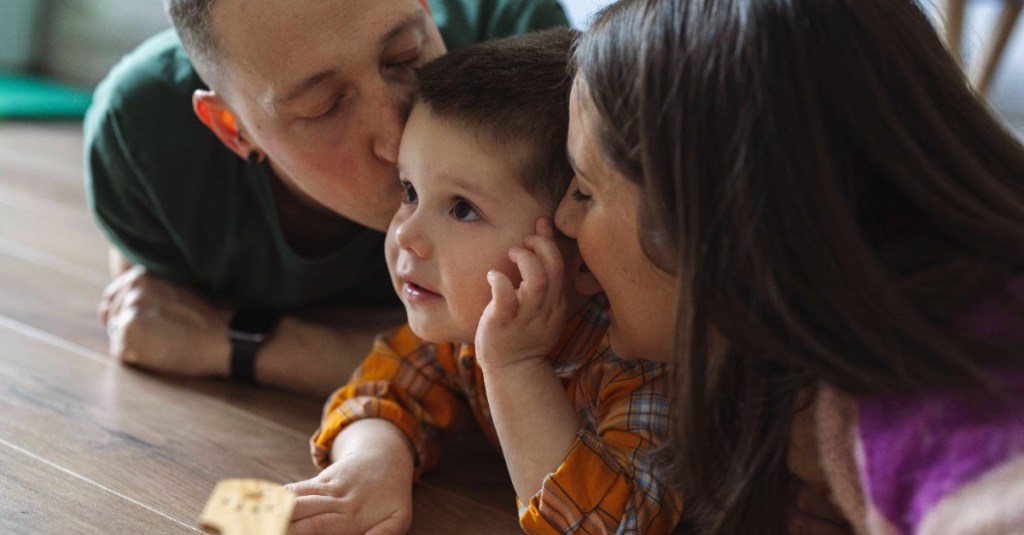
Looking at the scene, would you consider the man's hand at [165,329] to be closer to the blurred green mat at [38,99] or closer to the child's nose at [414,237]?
the child's nose at [414,237]

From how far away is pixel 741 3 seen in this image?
0.85 m

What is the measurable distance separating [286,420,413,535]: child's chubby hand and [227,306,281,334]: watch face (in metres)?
0.41

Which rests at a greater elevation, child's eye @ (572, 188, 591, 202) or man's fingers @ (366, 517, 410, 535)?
child's eye @ (572, 188, 591, 202)

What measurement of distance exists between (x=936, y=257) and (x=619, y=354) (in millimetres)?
299

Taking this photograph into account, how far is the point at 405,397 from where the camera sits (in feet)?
3.95

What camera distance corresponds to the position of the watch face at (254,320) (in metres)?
1.48

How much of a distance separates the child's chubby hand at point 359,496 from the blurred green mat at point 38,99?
2320 mm

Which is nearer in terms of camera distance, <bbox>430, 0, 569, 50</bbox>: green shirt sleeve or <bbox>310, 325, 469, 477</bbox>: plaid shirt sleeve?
<bbox>310, 325, 469, 477</bbox>: plaid shirt sleeve

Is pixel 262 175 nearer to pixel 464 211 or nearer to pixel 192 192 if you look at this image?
pixel 192 192

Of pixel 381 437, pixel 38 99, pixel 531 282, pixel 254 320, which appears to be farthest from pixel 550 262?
pixel 38 99

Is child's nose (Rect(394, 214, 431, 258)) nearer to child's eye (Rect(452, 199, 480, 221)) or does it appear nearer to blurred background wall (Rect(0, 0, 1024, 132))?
child's eye (Rect(452, 199, 480, 221))

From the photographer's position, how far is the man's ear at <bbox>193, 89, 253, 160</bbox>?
1.36 m

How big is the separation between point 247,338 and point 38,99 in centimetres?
205

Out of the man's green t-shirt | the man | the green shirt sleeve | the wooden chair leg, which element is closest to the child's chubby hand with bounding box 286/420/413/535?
the man
